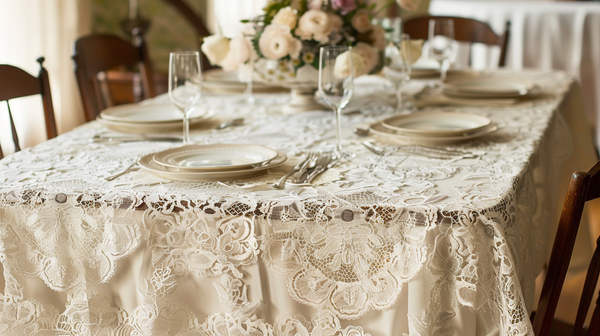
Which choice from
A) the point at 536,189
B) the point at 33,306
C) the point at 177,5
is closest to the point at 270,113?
the point at 536,189

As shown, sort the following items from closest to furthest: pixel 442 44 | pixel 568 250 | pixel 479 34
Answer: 1. pixel 568 250
2. pixel 442 44
3. pixel 479 34

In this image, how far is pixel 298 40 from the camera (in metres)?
1.65

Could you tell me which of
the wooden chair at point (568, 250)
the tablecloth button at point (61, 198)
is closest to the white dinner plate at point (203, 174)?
the tablecloth button at point (61, 198)

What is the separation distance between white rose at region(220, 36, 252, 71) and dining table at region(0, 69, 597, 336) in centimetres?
63

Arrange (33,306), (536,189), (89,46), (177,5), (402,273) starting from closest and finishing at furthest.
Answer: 1. (402,273)
2. (33,306)
3. (536,189)
4. (89,46)
5. (177,5)

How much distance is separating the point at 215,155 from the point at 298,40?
536 mm

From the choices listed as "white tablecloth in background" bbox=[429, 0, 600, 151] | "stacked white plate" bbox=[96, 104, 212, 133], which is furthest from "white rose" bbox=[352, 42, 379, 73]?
"white tablecloth in background" bbox=[429, 0, 600, 151]

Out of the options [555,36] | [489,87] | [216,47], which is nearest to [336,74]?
[216,47]

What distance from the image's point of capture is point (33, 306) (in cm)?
107

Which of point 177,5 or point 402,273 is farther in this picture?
point 177,5

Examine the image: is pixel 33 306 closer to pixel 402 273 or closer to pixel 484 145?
pixel 402 273

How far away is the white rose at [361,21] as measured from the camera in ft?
5.67

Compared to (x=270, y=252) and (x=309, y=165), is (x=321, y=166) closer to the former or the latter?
(x=309, y=165)

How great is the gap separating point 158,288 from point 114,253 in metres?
0.09
